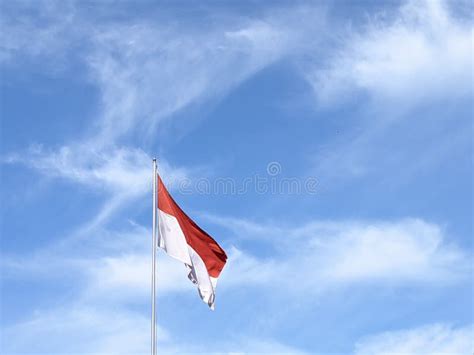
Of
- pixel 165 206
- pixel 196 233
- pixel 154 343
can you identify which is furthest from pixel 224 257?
pixel 154 343

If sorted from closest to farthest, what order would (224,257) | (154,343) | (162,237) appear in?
(154,343), (162,237), (224,257)

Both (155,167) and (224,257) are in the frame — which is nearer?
(155,167)

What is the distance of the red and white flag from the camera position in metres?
38.3

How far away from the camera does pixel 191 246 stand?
130ft

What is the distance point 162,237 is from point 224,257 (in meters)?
4.28

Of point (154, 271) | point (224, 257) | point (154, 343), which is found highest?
point (224, 257)

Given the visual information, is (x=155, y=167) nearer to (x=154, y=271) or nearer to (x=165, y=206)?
(x=165, y=206)

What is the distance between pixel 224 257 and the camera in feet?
135

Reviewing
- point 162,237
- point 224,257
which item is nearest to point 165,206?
point 162,237

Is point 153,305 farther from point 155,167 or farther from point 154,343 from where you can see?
point 155,167

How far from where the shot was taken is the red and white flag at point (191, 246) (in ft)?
126

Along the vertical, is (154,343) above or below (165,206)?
below

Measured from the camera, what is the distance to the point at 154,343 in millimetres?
34312

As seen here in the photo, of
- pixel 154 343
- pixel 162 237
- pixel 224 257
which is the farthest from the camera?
pixel 224 257
